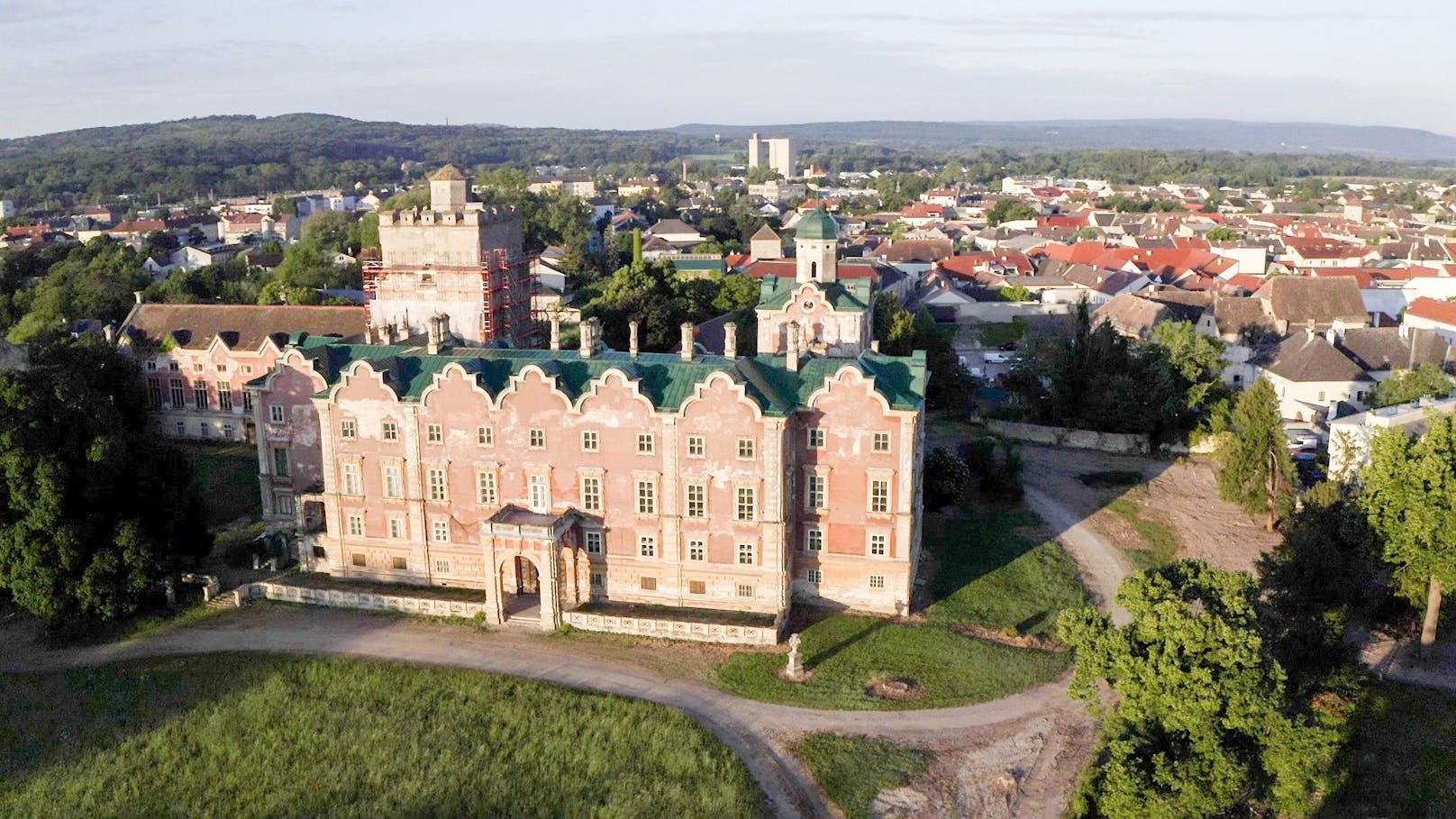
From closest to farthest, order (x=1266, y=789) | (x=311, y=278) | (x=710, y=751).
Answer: (x=1266, y=789) < (x=710, y=751) < (x=311, y=278)

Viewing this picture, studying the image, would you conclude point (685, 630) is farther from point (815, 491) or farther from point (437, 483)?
point (437, 483)

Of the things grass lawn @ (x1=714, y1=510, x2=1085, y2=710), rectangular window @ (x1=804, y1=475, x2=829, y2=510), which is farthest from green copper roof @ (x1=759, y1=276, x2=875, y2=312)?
rectangular window @ (x1=804, y1=475, x2=829, y2=510)

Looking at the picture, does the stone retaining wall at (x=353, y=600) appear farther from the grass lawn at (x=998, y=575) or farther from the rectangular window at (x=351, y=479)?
the grass lawn at (x=998, y=575)

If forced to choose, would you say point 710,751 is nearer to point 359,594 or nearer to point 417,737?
point 417,737

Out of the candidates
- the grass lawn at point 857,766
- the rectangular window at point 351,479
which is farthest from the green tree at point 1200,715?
the rectangular window at point 351,479

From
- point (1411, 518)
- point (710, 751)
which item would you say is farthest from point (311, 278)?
point (1411, 518)

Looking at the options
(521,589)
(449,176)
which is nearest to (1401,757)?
(521,589)

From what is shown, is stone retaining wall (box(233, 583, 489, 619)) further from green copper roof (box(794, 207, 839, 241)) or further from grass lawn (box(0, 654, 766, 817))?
green copper roof (box(794, 207, 839, 241))
